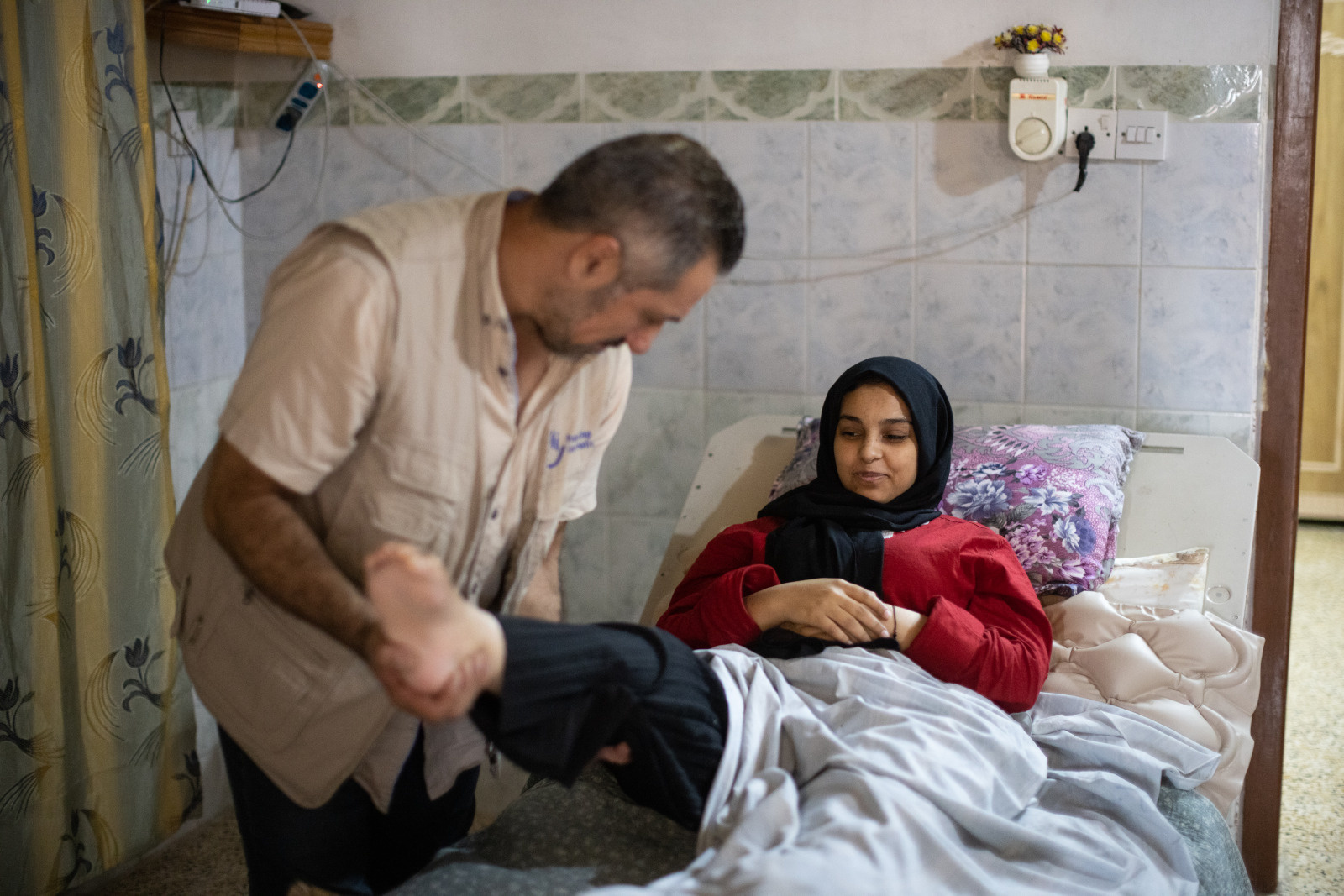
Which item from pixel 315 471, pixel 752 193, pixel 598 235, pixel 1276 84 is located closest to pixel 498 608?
pixel 315 471

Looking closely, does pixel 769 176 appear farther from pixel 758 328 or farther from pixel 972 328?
pixel 972 328

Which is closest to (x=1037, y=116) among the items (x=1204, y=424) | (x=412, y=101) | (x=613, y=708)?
(x=1204, y=424)

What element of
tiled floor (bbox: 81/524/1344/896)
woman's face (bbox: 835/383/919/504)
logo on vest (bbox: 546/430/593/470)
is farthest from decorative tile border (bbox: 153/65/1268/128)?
tiled floor (bbox: 81/524/1344/896)

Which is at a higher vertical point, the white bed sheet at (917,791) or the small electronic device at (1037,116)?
the small electronic device at (1037,116)

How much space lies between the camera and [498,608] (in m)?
1.36

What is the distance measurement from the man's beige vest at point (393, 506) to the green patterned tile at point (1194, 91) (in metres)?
1.30

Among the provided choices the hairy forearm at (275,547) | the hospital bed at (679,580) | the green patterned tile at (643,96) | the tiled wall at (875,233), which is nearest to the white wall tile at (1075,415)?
the tiled wall at (875,233)

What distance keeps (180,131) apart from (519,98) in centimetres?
70

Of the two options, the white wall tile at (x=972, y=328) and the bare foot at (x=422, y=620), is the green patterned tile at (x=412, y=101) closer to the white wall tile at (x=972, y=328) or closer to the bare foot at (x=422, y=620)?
the white wall tile at (x=972, y=328)

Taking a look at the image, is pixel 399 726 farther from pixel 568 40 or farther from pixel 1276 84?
pixel 1276 84

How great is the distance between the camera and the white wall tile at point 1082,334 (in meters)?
2.23

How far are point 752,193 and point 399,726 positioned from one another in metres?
1.40

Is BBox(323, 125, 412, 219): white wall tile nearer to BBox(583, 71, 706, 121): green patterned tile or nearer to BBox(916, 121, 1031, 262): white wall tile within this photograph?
BBox(583, 71, 706, 121): green patterned tile

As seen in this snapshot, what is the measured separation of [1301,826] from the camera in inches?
96.3
